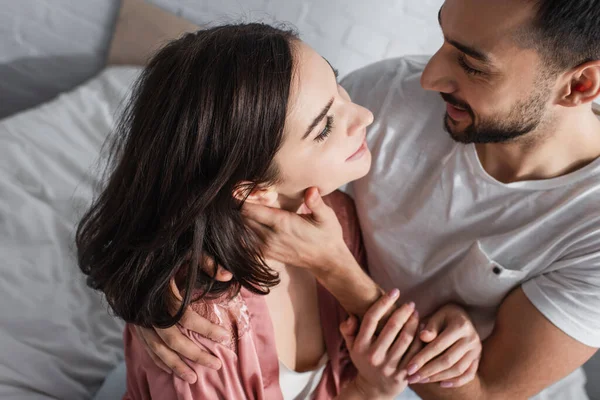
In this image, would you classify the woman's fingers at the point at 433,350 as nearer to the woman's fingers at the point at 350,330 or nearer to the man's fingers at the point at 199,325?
the woman's fingers at the point at 350,330

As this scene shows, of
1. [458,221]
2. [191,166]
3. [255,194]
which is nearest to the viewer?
[191,166]

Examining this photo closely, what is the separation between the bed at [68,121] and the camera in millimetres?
1386

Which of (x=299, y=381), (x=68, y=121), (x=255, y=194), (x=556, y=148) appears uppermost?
(x=556, y=148)

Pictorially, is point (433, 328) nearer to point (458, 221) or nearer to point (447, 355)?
point (447, 355)

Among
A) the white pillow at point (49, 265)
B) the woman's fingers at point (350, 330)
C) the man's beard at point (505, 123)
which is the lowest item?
the white pillow at point (49, 265)

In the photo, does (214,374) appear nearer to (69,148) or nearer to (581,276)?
(581,276)

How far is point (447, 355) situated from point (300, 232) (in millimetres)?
354

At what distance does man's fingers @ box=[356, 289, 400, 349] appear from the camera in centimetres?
107

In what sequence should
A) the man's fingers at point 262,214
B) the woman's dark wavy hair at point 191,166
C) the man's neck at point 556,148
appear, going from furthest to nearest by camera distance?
1. the man's neck at point 556,148
2. the man's fingers at point 262,214
3. the woman's dark wavy hair at point 191,166

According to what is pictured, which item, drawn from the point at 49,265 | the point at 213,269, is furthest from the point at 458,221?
the point at 49,265

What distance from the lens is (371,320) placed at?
107 cm

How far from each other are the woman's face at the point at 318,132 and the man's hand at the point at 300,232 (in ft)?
0.15

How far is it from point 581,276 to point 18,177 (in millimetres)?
1496

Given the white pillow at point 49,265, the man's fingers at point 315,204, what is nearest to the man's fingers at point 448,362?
the man's fingers at point 315,204
